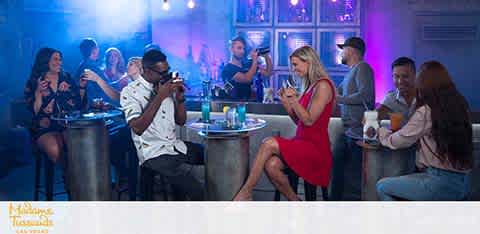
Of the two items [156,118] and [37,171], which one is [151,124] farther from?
[37,171]

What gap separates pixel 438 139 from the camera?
2.43 m

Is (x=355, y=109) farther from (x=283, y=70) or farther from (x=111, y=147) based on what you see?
(x=283, y=70)

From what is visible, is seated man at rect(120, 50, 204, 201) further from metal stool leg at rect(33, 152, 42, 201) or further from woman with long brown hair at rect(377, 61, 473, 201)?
woman with long brown hair at rect(377, 61, 473, 201)

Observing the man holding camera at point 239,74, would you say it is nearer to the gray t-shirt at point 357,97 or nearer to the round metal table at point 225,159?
the gray t-shirt at point 357,97

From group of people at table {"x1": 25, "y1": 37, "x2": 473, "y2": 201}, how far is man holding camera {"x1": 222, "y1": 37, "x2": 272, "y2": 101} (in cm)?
74

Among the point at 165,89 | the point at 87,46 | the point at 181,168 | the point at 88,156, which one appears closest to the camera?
the point at 165,89

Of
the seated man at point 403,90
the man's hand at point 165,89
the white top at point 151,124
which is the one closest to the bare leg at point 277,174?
the white top at point 151,124

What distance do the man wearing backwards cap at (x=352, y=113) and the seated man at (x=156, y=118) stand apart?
0.98 meters

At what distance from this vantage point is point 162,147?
2.94 meters

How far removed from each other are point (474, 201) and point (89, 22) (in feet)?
13.5

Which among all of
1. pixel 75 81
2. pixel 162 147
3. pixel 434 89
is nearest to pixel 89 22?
pixel 75 81

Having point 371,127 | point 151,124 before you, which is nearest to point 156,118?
point 151,124
